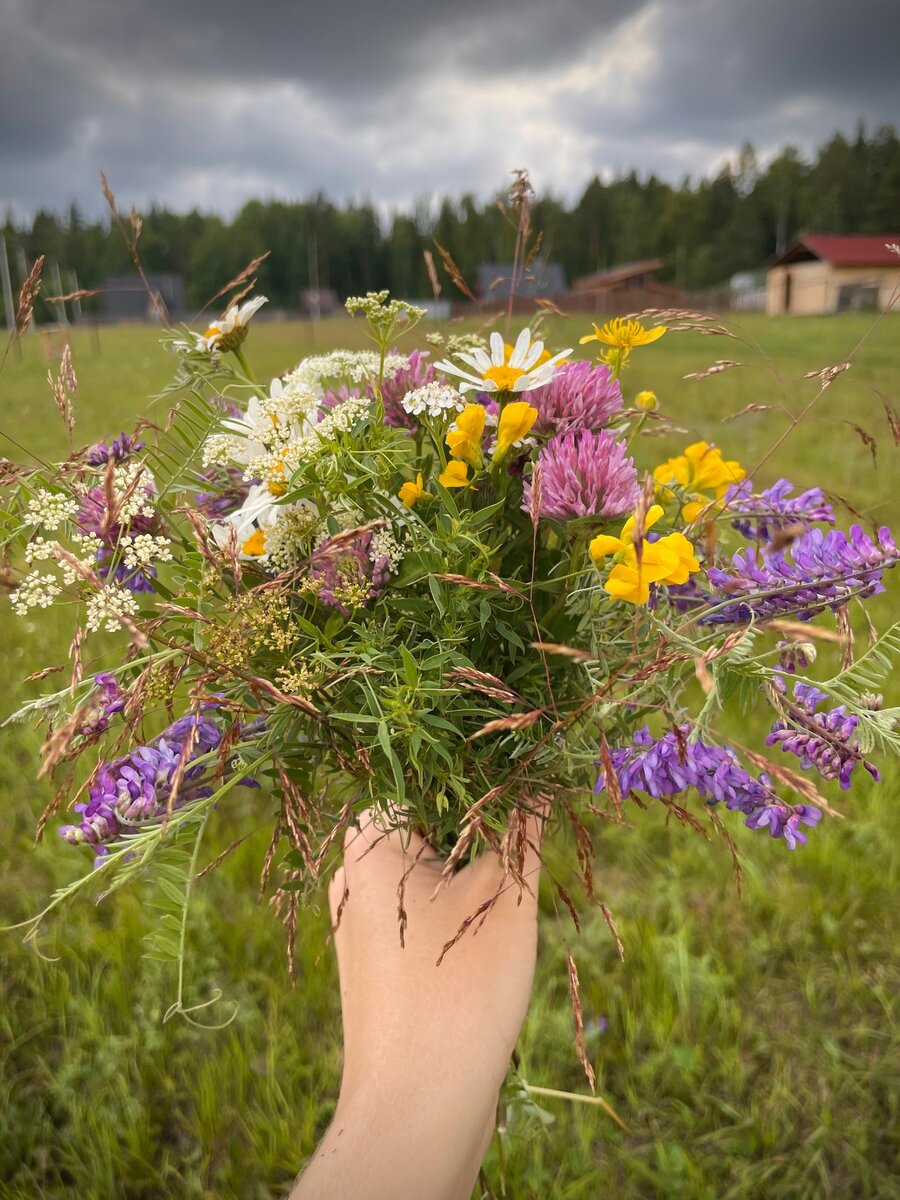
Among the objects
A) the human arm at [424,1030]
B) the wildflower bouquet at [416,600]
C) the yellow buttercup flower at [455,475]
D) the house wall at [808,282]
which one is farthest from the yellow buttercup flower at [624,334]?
the house wall at [808,282]

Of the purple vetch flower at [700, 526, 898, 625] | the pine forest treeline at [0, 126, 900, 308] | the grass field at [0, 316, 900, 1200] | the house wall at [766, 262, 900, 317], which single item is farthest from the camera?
the pine forest treeline at [0, 126, 900, 308]

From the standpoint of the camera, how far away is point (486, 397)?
37.3 inches

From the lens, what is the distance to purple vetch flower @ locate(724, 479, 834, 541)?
896 mm

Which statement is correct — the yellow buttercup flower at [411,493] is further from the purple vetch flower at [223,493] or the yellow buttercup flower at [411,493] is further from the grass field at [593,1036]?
the grass field at [593,1036]

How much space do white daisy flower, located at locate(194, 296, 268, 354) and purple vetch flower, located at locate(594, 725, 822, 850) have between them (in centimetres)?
65

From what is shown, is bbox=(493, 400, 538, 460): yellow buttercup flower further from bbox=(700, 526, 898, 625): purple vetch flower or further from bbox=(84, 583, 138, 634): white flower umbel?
bbox=(84, 583, 138, 634): white flower umbel

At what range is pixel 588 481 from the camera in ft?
2.36

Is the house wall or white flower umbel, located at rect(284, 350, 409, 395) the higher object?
the house wall

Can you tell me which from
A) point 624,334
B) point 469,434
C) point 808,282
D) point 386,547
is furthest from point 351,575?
point 808,282

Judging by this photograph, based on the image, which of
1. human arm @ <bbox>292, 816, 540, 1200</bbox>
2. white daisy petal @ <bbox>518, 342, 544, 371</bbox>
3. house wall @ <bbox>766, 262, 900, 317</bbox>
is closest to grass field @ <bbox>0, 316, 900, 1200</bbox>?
human arm @ <bbox>292, 816, 540, 1200</bbox>

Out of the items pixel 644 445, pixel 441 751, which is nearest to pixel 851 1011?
pixel 441 751

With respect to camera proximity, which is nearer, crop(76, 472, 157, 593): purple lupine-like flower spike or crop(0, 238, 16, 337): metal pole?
crop(76, 472, 157, 593): purple lupine-like flower spike

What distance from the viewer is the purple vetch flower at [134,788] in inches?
30.3

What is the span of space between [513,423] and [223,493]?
0.39m
